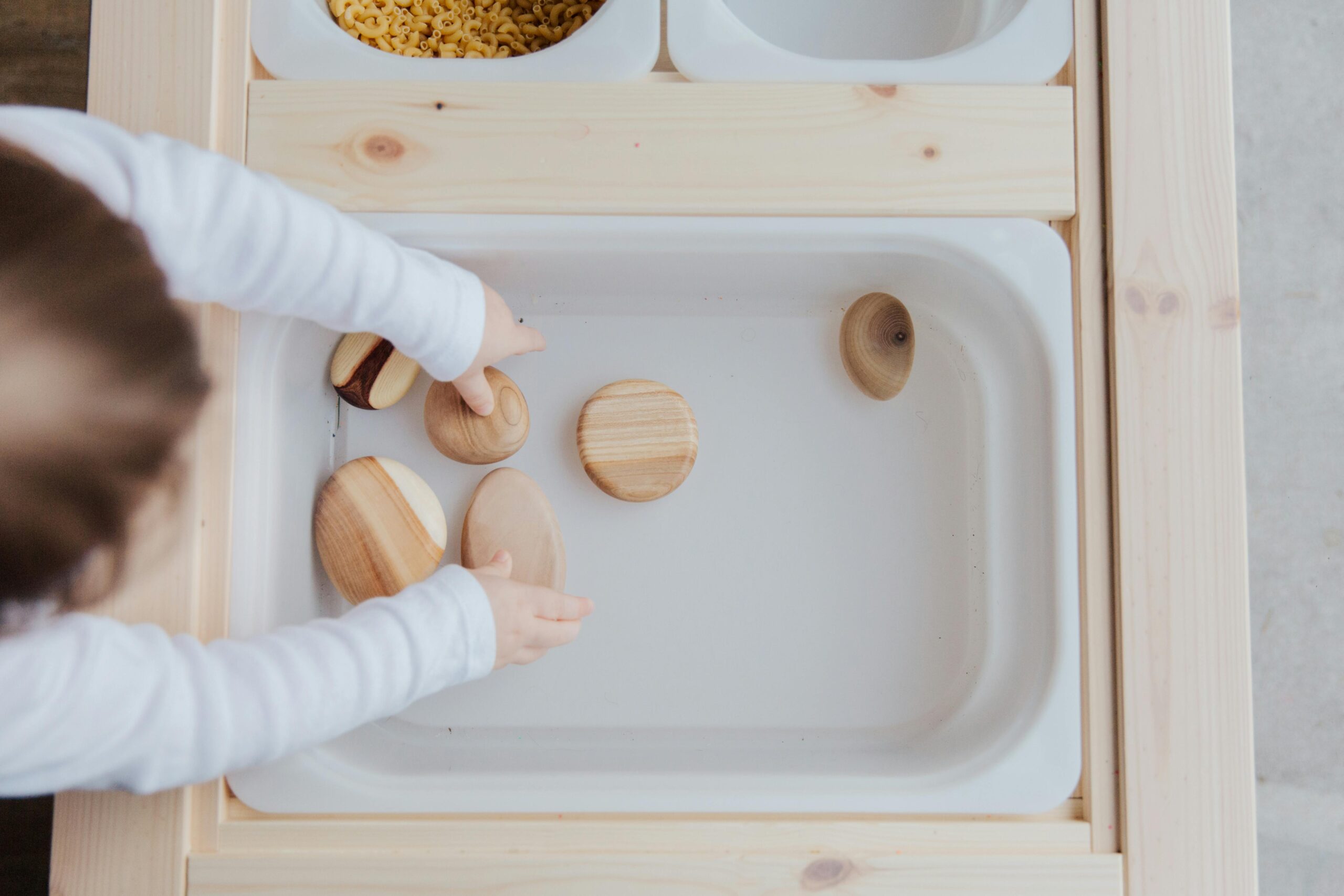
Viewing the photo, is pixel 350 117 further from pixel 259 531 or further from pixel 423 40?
pixel 259 531

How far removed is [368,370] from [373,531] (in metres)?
0.14

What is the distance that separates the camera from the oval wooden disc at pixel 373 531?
2.25 ft

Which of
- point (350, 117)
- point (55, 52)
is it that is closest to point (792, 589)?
point (350, 117)

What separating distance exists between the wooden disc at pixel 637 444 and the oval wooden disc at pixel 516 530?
61mm

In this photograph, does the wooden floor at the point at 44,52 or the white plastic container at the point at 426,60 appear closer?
the white plastic container at the point at 426,60

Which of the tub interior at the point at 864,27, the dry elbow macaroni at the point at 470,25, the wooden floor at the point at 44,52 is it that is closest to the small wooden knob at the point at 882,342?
the tub interior at the point at 864,27

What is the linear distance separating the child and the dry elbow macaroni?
0.75 feet

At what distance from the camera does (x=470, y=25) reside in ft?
2.41

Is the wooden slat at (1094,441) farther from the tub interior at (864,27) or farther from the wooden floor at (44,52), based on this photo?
the wooden floor at (44,52)

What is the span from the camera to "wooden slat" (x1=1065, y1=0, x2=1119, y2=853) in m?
0.61

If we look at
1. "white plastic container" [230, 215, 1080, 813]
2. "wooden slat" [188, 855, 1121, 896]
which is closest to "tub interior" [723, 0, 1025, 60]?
"white plastic container" [230, 215, 1080, 813]

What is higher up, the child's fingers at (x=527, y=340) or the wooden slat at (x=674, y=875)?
the child's fingers at (x=527, y=340)

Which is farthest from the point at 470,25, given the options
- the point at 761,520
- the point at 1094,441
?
the point at 1094,441

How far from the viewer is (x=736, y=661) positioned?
0.74 m
